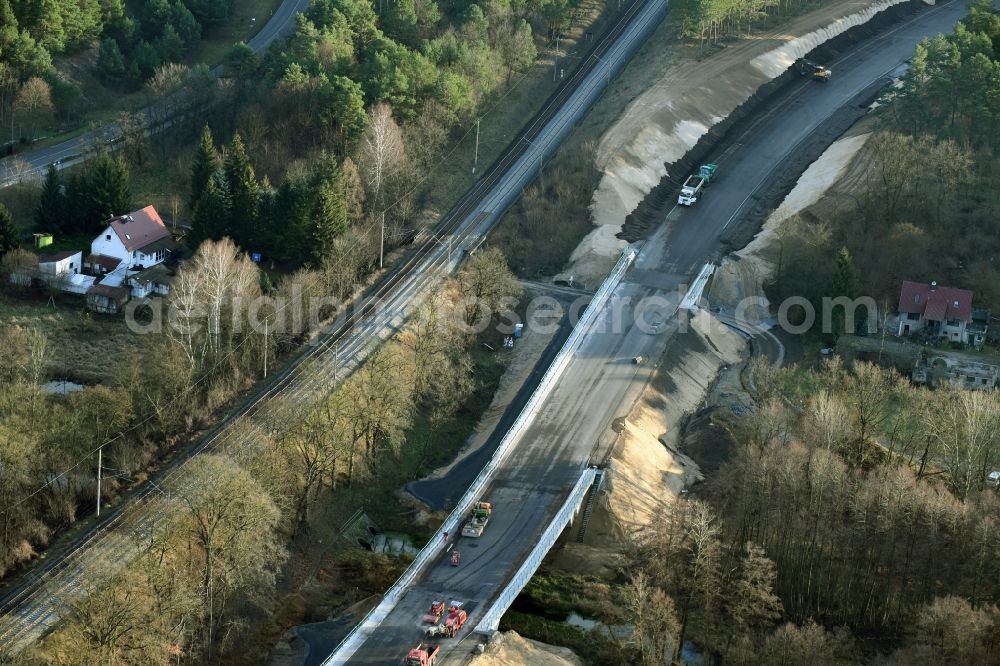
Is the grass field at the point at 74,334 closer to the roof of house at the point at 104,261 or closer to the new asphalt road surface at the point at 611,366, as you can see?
the roof of house at the point at 104,261

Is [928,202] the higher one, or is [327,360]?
[928,202]

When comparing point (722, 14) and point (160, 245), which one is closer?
point (160, 245)

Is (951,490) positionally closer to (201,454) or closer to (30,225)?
(201,454)

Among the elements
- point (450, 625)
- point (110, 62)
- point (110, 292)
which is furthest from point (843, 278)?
point (110, 62)

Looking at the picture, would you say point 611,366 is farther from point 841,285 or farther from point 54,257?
point 54,257

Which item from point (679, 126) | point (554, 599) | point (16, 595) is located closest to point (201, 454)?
point (16, 595)

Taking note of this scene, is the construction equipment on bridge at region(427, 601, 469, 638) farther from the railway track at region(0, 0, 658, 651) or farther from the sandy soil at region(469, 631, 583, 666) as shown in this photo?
the railway track at region(0, 0, 658, 651)

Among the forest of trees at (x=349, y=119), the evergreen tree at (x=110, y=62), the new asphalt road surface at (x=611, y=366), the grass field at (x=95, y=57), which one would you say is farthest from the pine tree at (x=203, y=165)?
the new asphalt road surface at (x=611, y=366)
